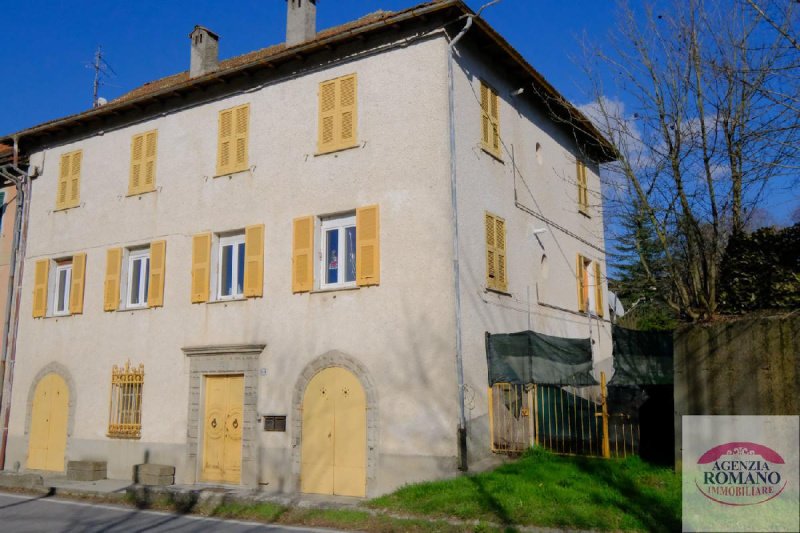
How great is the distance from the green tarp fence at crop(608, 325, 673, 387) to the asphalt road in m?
6.08

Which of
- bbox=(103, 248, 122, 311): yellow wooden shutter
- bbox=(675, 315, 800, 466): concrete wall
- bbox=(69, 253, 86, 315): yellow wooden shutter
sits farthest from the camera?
bbox=(69, 253, 86, 315): yellow wooden shutter

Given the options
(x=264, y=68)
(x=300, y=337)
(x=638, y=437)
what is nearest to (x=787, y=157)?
(x=638, y=437)

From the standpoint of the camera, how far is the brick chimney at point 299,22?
16.2 metres

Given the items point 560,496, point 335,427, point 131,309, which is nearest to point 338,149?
point 335,427

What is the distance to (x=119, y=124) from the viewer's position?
59.1ft

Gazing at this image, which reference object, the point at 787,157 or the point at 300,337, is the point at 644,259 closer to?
the point at 787,157

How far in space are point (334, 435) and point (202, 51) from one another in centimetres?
1066

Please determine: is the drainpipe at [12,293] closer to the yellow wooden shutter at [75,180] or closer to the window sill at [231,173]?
the yellow wooden shutter at [75,180]

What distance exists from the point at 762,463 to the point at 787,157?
13.1ft

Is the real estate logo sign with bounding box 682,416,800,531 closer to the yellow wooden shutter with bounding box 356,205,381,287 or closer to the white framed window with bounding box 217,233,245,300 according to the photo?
the yellow wooden shutter with bounding box 356,205,381,287

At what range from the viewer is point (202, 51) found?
59.9 ft

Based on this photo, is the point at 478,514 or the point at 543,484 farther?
the point at 543,484

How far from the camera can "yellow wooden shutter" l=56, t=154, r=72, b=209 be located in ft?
61.2

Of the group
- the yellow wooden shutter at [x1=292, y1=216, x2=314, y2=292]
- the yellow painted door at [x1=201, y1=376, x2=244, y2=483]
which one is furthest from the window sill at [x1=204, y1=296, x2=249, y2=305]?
the yellow painted door at [x1=201, y1=376, x2=244, y2=483]
